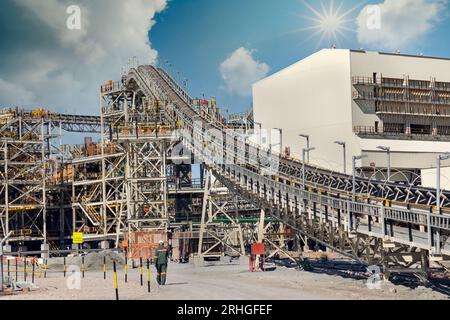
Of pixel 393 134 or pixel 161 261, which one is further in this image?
pixel 393 134

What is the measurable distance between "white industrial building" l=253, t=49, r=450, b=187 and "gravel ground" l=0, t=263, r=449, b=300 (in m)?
33.1

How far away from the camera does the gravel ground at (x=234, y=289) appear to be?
94.3 ft

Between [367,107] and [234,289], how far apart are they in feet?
154

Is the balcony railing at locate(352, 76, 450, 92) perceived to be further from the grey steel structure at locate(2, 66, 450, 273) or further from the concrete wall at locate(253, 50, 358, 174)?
the grey steel structure at locate(2, 66, 450, 273)

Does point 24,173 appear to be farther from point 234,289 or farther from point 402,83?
point 234,289

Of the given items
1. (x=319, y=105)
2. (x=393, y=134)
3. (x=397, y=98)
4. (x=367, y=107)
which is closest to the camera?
(x=367, y=107)

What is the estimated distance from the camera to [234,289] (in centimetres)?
3178

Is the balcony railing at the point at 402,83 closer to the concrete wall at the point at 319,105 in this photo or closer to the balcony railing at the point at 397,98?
the balcony railing at the point at 397,98

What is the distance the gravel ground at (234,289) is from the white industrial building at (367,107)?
3310cm

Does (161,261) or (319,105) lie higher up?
(319,105)

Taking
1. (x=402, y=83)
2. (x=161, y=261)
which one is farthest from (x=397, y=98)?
(x=161, y=261)

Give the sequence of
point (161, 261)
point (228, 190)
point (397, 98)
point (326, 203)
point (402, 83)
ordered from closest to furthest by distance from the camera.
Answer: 1. point (161, 261)
2. point (326, 203)
3. point (228, 190)
4. point (397, 98)
5. point (402, 83)

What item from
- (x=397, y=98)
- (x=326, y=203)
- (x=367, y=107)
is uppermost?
(x=397, y=98)

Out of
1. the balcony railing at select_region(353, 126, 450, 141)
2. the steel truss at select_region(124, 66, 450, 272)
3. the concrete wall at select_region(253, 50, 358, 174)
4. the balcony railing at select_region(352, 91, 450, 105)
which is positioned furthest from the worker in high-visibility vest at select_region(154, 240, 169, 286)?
the balcony railing at select_region(352, 91, 450, 105)
